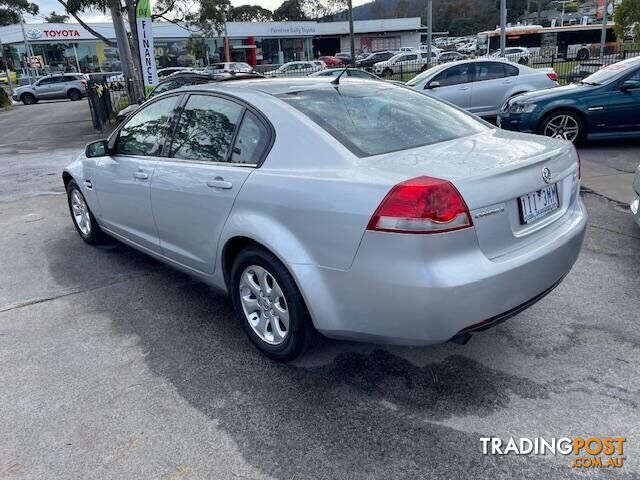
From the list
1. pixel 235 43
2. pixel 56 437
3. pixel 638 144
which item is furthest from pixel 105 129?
pixel 235 43

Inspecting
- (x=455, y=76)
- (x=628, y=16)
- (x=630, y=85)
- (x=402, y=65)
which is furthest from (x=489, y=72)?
(x=402, y=65)

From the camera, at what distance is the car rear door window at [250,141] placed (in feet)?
10.3

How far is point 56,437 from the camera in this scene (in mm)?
2662

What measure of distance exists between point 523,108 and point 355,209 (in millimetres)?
7294

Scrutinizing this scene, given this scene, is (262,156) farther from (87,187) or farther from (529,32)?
(529,32)

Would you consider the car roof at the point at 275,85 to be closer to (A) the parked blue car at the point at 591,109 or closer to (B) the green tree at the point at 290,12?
(A) the parked blue car at the point at 591,109

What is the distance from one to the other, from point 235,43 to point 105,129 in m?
46.1

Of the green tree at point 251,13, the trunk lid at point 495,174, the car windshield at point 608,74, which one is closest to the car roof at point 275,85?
the trunk lid at point 495,174

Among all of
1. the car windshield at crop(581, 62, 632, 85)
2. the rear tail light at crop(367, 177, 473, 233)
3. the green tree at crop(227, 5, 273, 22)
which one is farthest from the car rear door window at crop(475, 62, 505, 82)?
the green tree at crop(227, 5, 273, 22)

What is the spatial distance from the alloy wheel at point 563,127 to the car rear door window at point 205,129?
6.75 m

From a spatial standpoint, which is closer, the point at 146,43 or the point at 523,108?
the point at 523,108

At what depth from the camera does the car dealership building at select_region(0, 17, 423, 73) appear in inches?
1962

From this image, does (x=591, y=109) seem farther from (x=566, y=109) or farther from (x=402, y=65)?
(x=402, y=65)

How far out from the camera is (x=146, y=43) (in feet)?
43.3
